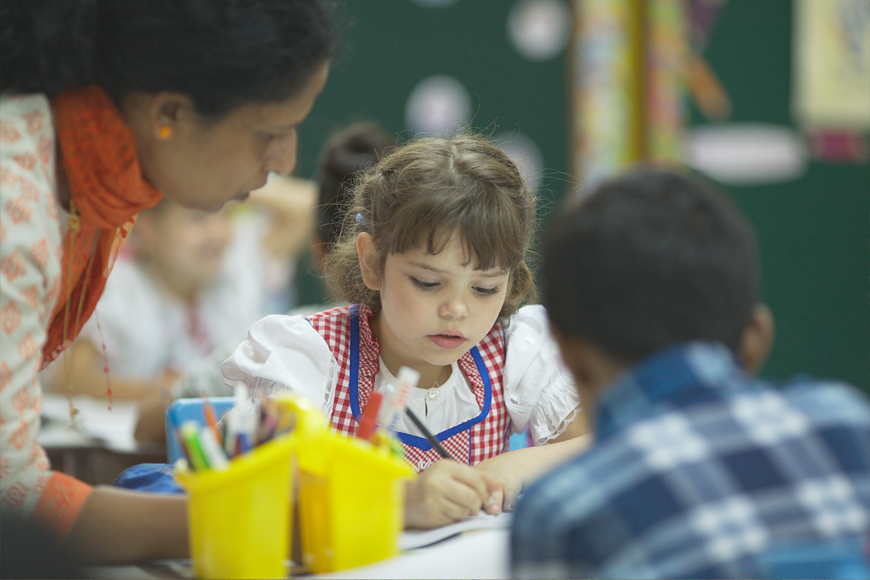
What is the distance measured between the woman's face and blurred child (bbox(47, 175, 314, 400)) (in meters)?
1.39

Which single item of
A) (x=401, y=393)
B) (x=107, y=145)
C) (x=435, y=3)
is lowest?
(x=401, y=393)

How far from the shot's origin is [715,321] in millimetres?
568

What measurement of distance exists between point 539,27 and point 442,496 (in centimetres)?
255

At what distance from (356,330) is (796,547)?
728 millimetres

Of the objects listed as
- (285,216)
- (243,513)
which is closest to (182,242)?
(285,216)

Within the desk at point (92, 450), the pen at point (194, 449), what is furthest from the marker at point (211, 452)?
the desk at point (92, 450)

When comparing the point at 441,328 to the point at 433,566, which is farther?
the point at 441,328

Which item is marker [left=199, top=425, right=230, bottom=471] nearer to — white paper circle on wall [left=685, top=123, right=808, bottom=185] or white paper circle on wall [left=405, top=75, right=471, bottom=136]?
white paper circle on wall [left=405, top=75, right=471, bottom=136]

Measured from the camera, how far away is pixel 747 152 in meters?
3.19

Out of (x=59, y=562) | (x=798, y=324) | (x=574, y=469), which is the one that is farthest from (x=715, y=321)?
(x=798, y=324)

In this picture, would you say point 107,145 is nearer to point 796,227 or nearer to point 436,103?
point 436,103

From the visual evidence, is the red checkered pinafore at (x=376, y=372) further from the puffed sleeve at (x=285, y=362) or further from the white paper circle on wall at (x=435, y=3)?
the white paper circle on wall at (x=435, y=3)

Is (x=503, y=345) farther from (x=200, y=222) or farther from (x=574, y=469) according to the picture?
(x=200, y=222)

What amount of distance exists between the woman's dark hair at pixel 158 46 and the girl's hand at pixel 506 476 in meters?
0.47
